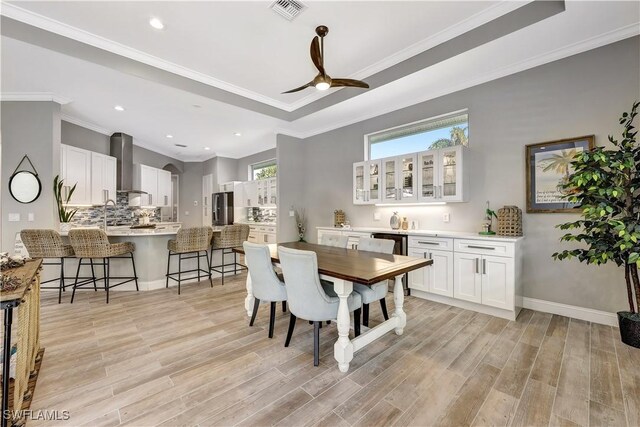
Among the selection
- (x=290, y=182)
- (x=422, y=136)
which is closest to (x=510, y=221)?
(x=422, y=136)

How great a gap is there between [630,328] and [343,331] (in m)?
2.55

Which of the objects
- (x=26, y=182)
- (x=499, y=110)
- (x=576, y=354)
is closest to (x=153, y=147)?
(x=26, y=182)

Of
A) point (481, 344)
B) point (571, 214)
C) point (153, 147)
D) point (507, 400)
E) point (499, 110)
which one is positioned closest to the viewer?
Answer: point (507, 400)

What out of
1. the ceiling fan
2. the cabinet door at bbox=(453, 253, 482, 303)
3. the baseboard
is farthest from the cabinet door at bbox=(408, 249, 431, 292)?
the ceiling fan

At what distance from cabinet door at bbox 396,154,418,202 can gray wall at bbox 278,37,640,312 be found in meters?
0.39

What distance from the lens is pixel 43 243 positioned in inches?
135

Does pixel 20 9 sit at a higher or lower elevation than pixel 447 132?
higher

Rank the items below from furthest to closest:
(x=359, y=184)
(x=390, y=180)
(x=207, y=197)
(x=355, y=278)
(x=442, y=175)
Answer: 1. (x=207, y=197)
2. (x=359, y=184)
3. (x=390, y=180)
4. (x=442, y=175)
5. (x=355, y=278)

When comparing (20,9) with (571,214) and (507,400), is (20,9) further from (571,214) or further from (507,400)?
(571,214)

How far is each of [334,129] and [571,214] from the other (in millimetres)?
3935

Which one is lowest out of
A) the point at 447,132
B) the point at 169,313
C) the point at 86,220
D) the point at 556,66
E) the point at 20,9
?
the point at 169,313

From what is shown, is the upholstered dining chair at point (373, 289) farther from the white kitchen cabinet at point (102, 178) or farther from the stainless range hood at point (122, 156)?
the stainless range hood at point (122, 156)

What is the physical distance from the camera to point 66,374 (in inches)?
78.0

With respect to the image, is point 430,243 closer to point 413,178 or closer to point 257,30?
point 413,178
